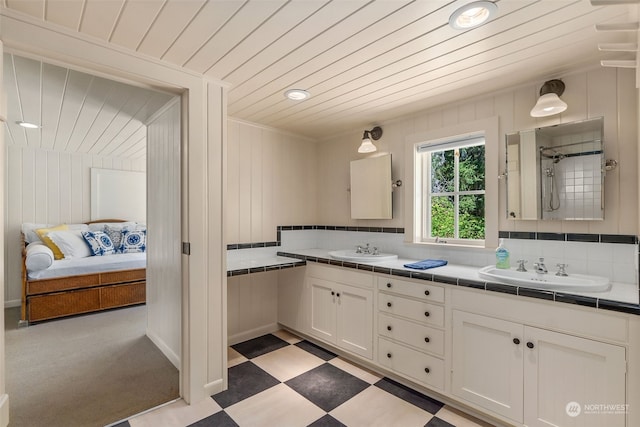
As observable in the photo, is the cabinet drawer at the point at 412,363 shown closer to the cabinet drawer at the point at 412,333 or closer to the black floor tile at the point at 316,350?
the cabinet drawer at the point at 412,333

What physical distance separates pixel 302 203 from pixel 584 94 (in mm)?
2458

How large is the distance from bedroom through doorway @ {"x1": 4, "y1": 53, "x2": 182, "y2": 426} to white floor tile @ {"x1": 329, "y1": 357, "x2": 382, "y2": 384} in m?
1.20

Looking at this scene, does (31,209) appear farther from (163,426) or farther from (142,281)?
(163,426)

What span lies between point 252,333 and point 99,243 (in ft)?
8.83

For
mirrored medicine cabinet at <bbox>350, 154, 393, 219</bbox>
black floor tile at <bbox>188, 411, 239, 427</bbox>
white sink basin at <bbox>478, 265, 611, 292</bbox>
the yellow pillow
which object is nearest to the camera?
white sink basin at <bbox>478, 265, 611, 292</bbox>

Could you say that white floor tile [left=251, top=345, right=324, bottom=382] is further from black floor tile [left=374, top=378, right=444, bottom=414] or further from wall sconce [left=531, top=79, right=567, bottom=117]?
wall sconce [left=531, top=79, right=567, bottom=117]

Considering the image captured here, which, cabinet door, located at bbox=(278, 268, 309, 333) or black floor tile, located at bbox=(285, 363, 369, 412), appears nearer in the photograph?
black floor tile, located at bbox=(285, 363, 369, 412)

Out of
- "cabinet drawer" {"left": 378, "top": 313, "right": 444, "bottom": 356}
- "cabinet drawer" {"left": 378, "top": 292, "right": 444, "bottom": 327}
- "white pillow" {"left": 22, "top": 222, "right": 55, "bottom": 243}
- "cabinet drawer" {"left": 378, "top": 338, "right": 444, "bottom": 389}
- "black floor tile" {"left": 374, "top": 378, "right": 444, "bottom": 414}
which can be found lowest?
"black floor tile" {"left": 374, "top": 378, "right": 444, "bottom": 414}

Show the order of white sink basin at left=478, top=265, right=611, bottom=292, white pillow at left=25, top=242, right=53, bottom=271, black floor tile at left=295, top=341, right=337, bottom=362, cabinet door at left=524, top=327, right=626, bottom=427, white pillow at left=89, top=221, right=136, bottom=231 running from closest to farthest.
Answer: cabinet door at left=524, top=327, right=626, bottom=427, white sink basin at left=478, top=265, right=611, bottom=292, black floor tile at left=295, top=341, right=337, bottom=362, white pillow at left=25, top=242, right=53, bottom=271, white pillow at left=89, top=221, right=136, bottom=231

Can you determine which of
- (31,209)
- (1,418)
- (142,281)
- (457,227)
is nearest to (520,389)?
(457,227)

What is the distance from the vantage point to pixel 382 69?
189 cm

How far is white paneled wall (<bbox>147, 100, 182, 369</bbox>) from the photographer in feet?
7.57

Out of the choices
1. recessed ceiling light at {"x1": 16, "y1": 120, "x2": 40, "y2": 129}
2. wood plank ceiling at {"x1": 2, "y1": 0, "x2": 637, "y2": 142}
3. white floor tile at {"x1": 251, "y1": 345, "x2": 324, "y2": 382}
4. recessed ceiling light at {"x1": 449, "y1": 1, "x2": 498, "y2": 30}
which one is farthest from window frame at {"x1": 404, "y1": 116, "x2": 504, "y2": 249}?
recessed ceiling light at {"x1": 16, "y1": 120, "x2": 40, "y2": 129}

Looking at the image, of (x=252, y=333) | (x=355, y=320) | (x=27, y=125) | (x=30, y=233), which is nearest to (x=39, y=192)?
(x=30, y=233)
